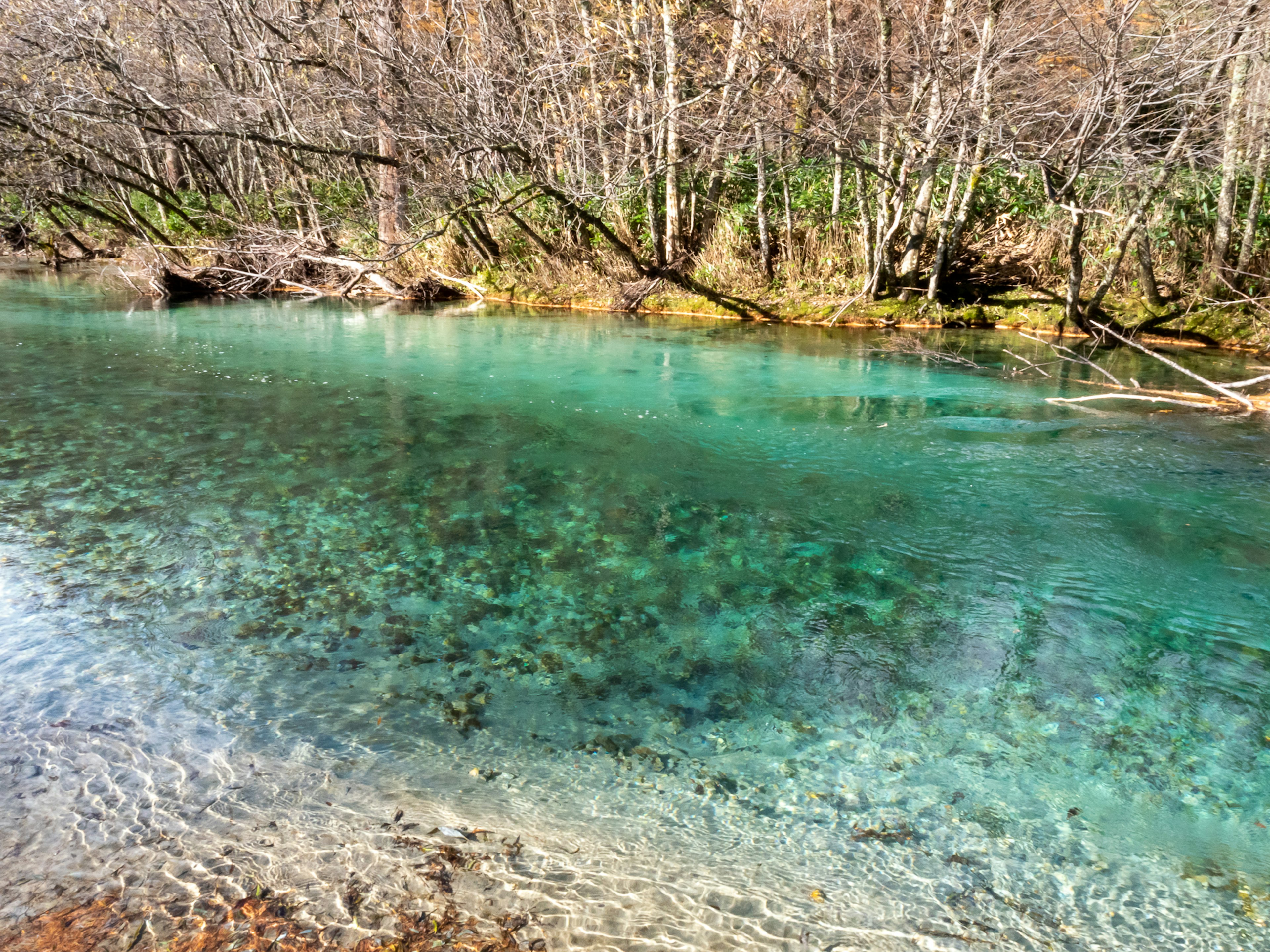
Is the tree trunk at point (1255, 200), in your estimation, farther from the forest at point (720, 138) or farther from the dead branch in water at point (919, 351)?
the dead branch in water at point (919, 351)

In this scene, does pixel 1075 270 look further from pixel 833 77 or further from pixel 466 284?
pixel 466 284

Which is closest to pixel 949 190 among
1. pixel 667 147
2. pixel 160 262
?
pixel 667 147

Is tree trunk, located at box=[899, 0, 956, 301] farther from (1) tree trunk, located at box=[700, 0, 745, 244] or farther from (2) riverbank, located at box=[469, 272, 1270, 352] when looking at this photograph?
(1) tree trunk, located at box=[700, 0, 745, 244]

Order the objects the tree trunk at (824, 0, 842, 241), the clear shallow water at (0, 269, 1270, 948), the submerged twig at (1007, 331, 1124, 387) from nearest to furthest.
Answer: the clear shallow water at (0, 269, 1270, 948), the submerged twig at (1007, 331, 1124, 387), the tree trunk at (824, 0, 842, 241)

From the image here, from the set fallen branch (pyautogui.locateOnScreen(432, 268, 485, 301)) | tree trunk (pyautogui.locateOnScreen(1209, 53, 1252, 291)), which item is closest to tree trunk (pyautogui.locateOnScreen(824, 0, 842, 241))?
tree trunk (pyautogui.locateOnScreen(1209, 53, 1252, 291))

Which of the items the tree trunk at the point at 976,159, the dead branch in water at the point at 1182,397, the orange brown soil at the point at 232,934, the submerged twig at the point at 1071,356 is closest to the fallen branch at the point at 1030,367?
the submerged twig at the point at 1071,356

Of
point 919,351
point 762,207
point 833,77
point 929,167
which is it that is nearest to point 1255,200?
point 929,167

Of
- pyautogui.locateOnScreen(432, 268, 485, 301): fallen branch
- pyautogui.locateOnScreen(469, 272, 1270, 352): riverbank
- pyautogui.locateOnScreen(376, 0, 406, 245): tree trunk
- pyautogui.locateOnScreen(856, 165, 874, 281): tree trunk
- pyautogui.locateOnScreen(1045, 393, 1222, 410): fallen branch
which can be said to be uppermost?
pyautogui.locateOnScreen(376, 0, 406, 245): tree trunk

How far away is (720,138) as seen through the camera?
1218cm

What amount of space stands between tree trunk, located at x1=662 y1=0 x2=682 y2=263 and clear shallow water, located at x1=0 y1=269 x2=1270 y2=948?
6.93 m

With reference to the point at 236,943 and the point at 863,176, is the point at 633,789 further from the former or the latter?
the point at 863,176

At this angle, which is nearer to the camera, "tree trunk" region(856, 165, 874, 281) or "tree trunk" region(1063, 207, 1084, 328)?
"tree trunk" region(1063, 207, 1084, 328)

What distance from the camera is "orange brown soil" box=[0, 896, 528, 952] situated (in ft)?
6.86

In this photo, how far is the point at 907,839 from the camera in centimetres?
260
